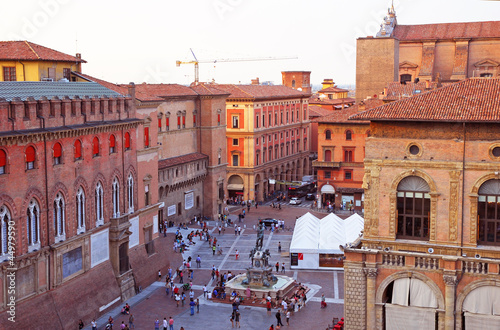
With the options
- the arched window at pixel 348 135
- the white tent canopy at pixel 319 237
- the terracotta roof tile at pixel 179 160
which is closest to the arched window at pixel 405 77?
the arched window at pixel 348 135

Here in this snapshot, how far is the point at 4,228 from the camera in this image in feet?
101

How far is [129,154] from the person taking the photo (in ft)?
143

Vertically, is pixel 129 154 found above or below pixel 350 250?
above

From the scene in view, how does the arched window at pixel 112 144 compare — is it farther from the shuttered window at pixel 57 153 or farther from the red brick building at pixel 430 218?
the red brick building at pixel 430 218

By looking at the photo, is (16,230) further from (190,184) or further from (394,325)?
(190,184)

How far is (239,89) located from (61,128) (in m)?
43.7

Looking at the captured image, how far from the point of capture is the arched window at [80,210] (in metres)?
37.0

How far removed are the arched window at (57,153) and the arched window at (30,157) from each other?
1748 mm

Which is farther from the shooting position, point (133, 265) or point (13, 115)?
point (133, 265)

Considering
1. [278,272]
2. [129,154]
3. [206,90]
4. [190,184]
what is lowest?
[278,272]

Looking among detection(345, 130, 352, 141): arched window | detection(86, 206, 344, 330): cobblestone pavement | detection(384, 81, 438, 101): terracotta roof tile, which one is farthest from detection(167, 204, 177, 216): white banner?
detection(384, 81, 438, 101): terracotta roof tile

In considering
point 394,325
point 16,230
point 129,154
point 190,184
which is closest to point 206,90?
point 190,184

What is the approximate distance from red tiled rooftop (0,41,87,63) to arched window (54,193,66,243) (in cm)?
1256

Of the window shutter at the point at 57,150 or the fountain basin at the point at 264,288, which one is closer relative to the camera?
the window shutter at the point at 57,150
